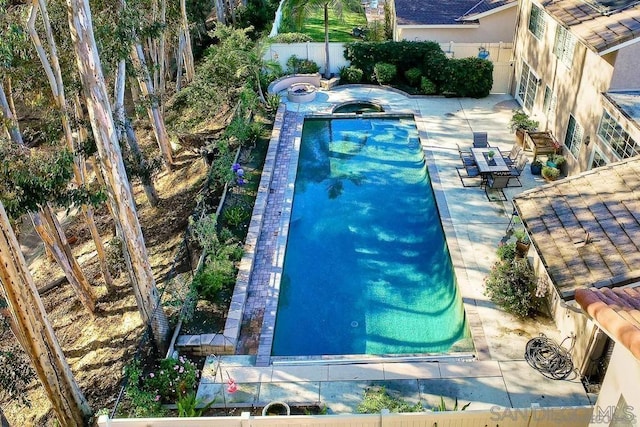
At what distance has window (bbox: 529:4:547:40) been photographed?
876 inches

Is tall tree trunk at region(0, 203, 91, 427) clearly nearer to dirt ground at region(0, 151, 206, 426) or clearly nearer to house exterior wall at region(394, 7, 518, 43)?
dirt ground at region(0, 151, 206, 426)

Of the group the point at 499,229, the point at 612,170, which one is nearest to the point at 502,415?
the point at 612,170

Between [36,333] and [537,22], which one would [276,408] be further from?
[537,22]

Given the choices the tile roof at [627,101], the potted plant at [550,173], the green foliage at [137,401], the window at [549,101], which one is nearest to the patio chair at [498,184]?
the potted plant at [550,173]

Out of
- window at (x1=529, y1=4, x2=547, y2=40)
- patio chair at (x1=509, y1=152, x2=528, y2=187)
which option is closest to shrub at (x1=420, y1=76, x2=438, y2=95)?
window at (x1=529, y1=4, x2=547, y2=40)

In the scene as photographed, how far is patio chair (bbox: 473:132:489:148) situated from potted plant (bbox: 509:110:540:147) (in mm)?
1842

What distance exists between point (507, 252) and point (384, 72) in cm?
1477

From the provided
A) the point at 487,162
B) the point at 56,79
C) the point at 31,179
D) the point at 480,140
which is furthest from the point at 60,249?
the point at 480,140

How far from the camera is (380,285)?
1556 cm

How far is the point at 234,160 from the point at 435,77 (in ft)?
37.3

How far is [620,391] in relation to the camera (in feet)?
23.2

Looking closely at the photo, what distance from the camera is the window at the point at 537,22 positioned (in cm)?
2224

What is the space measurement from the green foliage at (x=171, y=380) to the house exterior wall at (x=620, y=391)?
8.02 m

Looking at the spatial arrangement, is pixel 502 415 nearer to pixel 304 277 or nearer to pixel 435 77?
pixel 304 277
